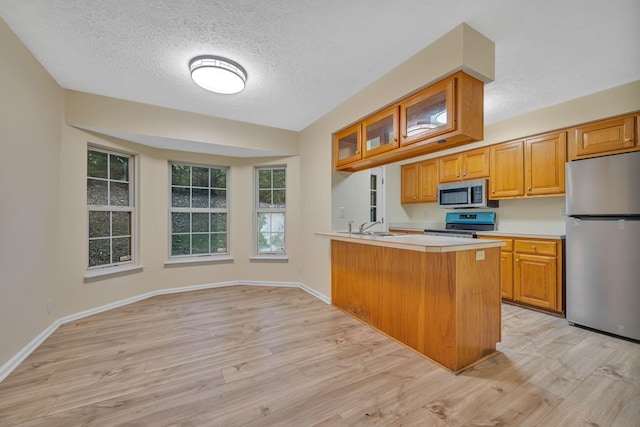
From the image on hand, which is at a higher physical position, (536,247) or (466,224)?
(466,224)

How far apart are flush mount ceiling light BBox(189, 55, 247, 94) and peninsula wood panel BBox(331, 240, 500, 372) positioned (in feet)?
6.68

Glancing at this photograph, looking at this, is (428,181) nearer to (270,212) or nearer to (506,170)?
(506,170)

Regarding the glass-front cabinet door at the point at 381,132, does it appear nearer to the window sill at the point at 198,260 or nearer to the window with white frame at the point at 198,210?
the window with white frame at the point at 198,210

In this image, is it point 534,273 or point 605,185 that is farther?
point 534,273

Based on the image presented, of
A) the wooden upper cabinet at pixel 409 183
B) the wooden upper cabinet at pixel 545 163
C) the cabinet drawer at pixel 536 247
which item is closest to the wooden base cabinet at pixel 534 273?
the cabinet drawer at pixel 536 247

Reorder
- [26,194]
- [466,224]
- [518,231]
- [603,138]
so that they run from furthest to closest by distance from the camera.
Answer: [466,224] → [518,231] → [603,138] → [26,194]

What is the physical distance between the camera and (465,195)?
4062 mm

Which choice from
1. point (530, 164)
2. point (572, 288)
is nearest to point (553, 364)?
point (572, 288)

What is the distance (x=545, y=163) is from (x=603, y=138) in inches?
21.1

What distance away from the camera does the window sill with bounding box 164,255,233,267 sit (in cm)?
388

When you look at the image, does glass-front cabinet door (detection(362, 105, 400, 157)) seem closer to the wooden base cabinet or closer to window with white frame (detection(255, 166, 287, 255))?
window with white frame (detection(255, 166, 287, 255))

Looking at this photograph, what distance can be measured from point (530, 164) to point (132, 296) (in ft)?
17.5

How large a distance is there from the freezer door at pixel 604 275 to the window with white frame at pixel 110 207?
16.8 ft

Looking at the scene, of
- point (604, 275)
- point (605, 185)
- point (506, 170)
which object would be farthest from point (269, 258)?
point (605, 185)
